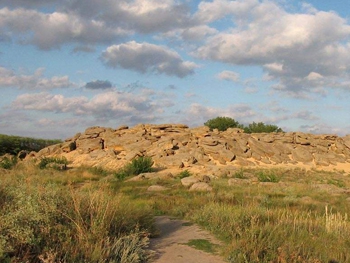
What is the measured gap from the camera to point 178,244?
8617 millimetres

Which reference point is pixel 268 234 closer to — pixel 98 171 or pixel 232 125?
pixel 98 171

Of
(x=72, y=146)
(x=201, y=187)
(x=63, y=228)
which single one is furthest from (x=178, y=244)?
(x=72, y=146)

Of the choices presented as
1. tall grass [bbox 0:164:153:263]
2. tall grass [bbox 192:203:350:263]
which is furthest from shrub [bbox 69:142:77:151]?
tall grass [bbox 0:164:153:263]

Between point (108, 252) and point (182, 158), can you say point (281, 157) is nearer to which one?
point (182, 158)

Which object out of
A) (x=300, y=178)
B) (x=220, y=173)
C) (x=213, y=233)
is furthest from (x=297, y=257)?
(x=300, y=178)

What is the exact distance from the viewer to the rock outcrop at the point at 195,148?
34.8m

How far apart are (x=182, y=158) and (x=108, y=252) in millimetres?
27003

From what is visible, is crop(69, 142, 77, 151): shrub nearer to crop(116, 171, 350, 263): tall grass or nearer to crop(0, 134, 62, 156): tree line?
crop(0, 134, 62, 156): tree line

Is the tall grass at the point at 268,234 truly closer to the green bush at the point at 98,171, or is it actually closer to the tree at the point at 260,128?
the green bush at the point at 98,171

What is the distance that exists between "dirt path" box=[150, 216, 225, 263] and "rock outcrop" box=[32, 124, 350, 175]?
20.7 metres

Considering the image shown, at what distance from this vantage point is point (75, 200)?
8320 mm

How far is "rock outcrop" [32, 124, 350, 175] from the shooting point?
34.8 m

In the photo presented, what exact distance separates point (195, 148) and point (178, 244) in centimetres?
2817

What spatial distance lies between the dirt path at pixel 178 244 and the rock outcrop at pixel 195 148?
20719mm
